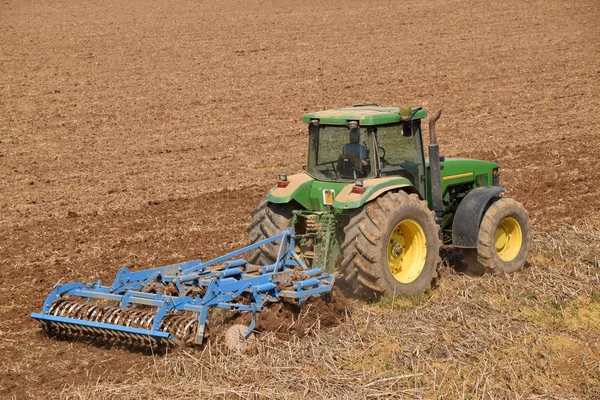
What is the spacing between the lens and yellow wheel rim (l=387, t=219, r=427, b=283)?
8.30 meters

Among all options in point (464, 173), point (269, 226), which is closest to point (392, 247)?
point (269, 226)

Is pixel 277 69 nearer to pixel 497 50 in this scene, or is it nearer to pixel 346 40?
pixel 346 40

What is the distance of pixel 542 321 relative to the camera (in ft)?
24.6

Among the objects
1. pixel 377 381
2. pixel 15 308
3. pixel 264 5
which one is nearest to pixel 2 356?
pixel 15 308

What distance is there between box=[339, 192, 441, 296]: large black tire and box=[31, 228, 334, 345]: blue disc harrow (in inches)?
14.7

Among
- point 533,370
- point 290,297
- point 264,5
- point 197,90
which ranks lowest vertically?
point 533,370

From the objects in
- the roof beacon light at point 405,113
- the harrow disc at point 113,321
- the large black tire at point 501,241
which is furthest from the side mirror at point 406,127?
the harrow disc at point 113,321

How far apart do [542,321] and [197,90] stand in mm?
15825

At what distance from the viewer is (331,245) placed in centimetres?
821

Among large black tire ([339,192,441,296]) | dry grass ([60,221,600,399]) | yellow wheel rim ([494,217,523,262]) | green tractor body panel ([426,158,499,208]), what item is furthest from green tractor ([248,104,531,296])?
dry grass ([60,221,600,399])

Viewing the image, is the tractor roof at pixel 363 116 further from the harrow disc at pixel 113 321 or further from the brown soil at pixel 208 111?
the harrow disc at pixel 113 321

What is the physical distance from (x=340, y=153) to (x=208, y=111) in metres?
12.3

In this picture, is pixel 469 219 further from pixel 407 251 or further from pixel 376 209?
pixel 376 209

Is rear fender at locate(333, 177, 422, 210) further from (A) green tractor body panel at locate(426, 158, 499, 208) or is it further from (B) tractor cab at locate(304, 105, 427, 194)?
(A) green tractor body panel at locate(426, 158, 499, 208)
